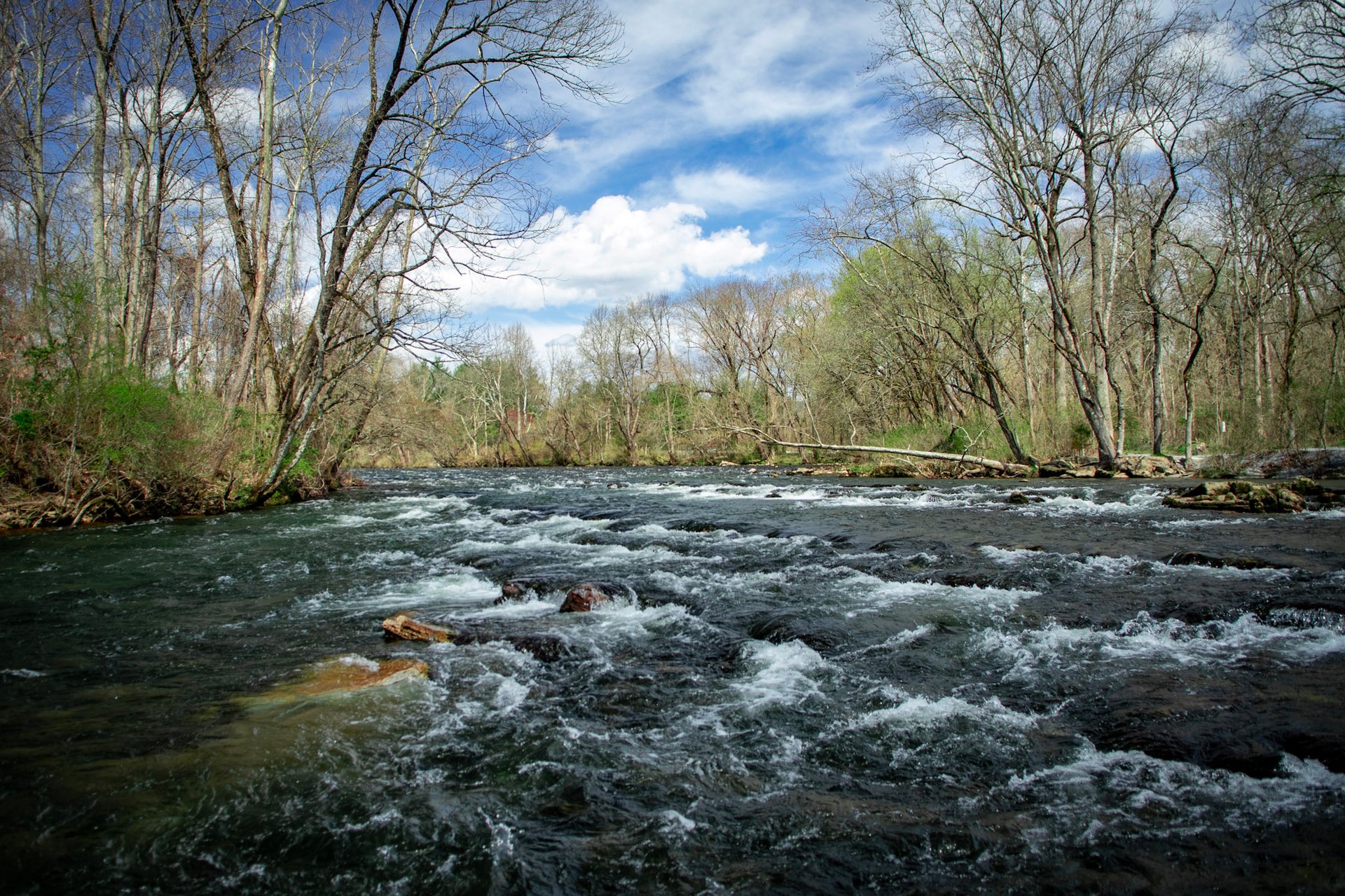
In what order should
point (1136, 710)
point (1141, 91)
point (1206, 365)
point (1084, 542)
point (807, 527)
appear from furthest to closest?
1. point (1206, 365)
2. point (1141, 91)
3. point (807, 527)
4. point (1084, 542)
5. point (1136, 710)

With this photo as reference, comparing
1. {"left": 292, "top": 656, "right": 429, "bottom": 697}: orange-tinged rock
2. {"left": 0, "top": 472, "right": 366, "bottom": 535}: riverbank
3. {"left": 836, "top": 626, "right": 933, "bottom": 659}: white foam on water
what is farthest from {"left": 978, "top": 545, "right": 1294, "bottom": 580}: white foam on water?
{"left": 0, "top": 472, "right": 366, "bottom": 535}: riverbank

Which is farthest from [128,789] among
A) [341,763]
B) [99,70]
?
[99,70]

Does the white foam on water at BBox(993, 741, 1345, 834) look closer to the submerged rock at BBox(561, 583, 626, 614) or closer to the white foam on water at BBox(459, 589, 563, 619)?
the submerged rock at BBox(561, 583, 626, 614)

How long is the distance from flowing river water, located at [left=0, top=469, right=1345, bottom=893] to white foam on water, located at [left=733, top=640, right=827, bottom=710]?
0.04 metres

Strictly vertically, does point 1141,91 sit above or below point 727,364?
above

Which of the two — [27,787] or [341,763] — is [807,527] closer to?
[341,763]

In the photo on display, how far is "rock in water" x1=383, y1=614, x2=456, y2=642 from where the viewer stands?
15.9 ft

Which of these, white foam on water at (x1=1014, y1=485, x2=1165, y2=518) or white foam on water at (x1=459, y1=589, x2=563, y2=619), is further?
white foam on water at (x1=1014, y1=485, x2=1165, y2=518)

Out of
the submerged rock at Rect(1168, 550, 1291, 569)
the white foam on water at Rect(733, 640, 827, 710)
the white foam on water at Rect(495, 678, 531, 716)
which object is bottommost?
the white foam on water at Rect(495, 678, 531, 716)

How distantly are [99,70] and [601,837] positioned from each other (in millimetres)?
19286

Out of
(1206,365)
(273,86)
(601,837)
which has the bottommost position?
(601,837)

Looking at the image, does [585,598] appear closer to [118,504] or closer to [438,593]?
[438,593]

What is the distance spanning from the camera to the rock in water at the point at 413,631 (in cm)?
486

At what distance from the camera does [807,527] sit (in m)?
→ 9.80
